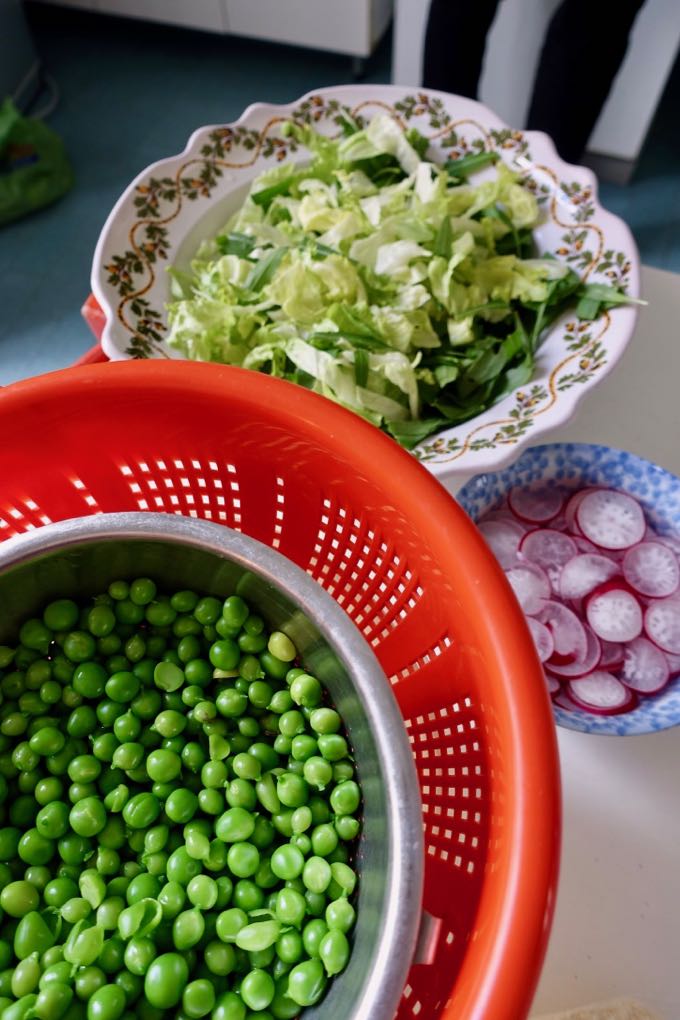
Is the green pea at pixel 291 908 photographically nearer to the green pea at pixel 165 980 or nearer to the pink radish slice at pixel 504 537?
the green pea at pixel 165 980

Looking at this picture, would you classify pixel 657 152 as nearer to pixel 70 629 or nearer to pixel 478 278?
pixel 478 278

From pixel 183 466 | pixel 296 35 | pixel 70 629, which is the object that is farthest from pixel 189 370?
pixel 296 35

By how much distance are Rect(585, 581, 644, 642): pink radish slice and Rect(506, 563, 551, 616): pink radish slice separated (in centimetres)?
5

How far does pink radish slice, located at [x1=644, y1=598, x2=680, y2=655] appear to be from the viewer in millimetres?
845

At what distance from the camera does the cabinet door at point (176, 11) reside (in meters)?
2.54

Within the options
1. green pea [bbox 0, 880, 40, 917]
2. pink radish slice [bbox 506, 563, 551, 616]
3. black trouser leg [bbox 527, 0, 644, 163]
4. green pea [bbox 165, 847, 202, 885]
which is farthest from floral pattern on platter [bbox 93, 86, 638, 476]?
black trouser leg [bbox 527, 0, 644, 163]

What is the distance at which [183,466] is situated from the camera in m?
0.80

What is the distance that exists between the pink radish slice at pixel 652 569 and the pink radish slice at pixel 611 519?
1 centimetres

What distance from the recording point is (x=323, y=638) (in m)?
0.67

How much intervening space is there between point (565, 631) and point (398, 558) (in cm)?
24

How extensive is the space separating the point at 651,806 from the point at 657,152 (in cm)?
222

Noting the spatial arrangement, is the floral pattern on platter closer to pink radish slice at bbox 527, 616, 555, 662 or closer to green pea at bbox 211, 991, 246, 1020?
pink radish slice at bbox 527, 616, 555, 662

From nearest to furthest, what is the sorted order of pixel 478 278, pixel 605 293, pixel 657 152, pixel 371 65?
pixel 605 293 < pixel 478 278 < pixel 657 152 < pixel 371 65

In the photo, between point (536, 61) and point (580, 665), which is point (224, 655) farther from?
point (536, 61)
